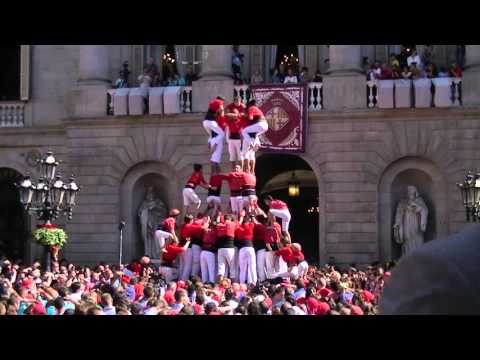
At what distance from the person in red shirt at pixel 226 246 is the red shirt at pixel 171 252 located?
1225mm

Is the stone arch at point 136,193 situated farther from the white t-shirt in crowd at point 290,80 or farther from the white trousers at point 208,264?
the white trousers at point 208,264

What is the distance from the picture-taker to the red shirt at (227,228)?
21.9 meters

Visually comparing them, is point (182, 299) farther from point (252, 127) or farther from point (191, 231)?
point (252, 127)

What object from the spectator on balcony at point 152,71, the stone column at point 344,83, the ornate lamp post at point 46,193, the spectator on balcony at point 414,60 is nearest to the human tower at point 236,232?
the ornate lamp post at point 46,193

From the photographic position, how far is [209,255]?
22297 mm

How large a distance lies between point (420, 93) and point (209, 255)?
11831mm

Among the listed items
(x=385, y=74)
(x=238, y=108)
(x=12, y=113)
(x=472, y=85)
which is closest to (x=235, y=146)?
(x=238, y=108)

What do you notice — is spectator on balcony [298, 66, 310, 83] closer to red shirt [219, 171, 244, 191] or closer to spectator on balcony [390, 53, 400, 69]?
spectator on balcony [390, 53, 400, 69]

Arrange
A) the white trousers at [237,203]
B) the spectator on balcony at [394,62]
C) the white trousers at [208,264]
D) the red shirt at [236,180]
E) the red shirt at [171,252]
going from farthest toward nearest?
the spectator on balcony at [394,62] < the red shirt at [171,252] < the white trousers at [237,203] < the red shirt at [236,180] < the white trousers at [208,264]

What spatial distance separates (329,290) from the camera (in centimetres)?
1556
